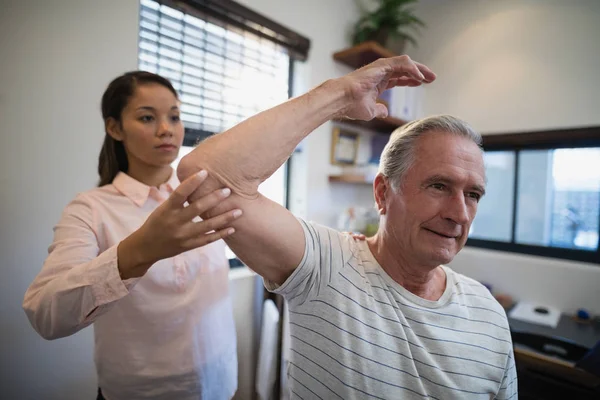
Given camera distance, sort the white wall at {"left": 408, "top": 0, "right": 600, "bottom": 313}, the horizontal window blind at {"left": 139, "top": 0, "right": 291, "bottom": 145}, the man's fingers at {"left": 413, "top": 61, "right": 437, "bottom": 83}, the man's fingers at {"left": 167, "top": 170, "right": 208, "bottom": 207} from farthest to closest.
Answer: the white wall at {"left": 408, "top": 0, "right": 600, "bottom": 313}, the horizontal window blind at {"left": 139, "top": 0, "right": 291, "bottom": 145}, the man's fingers at {"left": 413, "top": 61, "right": 437, "bottom": 83}, the man's fingers at {"left": 167, "top": 170, "right": 208, "bottom": 207}

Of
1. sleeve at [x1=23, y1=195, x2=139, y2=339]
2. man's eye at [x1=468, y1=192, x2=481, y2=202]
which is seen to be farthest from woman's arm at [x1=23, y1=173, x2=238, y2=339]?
man's eye at [x1=468, y1=192, x2=481, y2=202]

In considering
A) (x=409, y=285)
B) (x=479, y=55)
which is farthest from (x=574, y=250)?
(x=409, y=285)

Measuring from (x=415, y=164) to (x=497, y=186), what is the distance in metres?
2.20

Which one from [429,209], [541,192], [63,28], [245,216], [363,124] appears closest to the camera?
[245,216]

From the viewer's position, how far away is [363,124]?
2.55 meters

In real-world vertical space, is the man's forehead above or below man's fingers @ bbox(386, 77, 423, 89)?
below

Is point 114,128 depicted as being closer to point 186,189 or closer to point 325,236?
point 186,189

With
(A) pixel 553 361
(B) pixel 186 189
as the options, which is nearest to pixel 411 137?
(B) pixel 186 189

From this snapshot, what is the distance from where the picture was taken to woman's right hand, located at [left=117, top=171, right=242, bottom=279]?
1.90 feet

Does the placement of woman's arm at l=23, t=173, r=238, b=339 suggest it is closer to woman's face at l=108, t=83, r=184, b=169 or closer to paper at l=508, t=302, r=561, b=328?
woman's face at l=108, t=83, r=184, b=169

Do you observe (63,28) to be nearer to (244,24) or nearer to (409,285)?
(244,24)

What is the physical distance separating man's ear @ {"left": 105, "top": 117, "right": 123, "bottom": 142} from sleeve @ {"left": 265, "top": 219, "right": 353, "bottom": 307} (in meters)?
0.66

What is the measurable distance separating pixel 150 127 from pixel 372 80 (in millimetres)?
670

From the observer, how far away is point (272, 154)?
652mm
